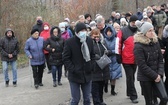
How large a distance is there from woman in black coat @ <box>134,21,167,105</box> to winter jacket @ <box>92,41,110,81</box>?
59.1 inches

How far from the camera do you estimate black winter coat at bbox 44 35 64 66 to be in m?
10.4

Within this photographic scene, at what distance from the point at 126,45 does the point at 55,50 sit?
3.07 meters

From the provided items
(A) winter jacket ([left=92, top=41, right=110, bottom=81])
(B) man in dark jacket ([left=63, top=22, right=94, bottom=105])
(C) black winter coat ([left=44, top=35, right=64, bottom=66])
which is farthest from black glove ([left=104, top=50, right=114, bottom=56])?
(C) black winter coat ([left=44, top=35, right=64, bottom=66])

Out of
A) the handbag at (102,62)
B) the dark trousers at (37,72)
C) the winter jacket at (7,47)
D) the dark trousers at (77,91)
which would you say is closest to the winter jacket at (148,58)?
the dark trousers at (77,91)

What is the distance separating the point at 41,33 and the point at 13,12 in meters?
5.89

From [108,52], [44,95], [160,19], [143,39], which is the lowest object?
[44,95]

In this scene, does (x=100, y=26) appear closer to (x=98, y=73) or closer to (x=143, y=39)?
(x=98, y=73)

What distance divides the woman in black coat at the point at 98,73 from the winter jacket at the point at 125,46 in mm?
371

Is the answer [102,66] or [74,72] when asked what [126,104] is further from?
[74,72]

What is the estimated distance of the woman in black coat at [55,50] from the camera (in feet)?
34.2

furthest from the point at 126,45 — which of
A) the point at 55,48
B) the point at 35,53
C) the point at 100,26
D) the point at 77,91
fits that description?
the point at 35,53

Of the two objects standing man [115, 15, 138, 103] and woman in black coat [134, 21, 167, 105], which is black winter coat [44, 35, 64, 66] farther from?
woman in black coat [134, 21, 167, 105]

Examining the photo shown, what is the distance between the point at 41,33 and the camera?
12391 millimetres

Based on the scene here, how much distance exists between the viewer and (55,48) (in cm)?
1045
